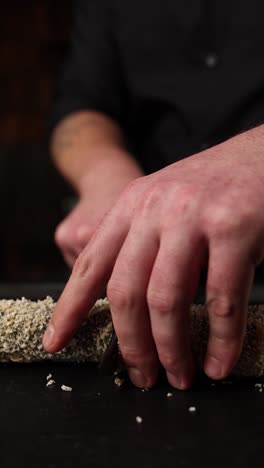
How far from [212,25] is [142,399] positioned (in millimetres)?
628

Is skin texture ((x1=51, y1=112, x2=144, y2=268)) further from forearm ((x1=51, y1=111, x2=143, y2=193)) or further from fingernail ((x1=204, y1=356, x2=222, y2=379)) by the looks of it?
fingernail ((x1=204, y1=356, x2=222, y2=379))

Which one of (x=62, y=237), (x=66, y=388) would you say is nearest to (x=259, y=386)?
(x=66, y=388)

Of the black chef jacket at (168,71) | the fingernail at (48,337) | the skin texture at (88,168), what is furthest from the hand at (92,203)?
the fingernail at (48,337)

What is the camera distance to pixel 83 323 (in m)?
0.54

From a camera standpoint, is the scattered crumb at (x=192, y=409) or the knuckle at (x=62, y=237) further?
the knuckle at (x=62, y=237)

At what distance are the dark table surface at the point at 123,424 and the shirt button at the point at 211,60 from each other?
0.55m

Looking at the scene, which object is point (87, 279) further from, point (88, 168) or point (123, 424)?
point (88, 168)

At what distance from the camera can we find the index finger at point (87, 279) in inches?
18.9

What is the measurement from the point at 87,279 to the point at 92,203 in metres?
0.40

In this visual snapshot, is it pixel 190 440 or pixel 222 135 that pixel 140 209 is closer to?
pixel 190 440

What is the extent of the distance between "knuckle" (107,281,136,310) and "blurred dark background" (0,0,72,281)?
67.1 inches

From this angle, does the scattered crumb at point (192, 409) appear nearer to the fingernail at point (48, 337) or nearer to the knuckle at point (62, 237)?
the fingernail at point (48, 337)

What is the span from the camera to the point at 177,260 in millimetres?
441

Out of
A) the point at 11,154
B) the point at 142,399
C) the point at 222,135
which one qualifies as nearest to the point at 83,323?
the point at 142,399
